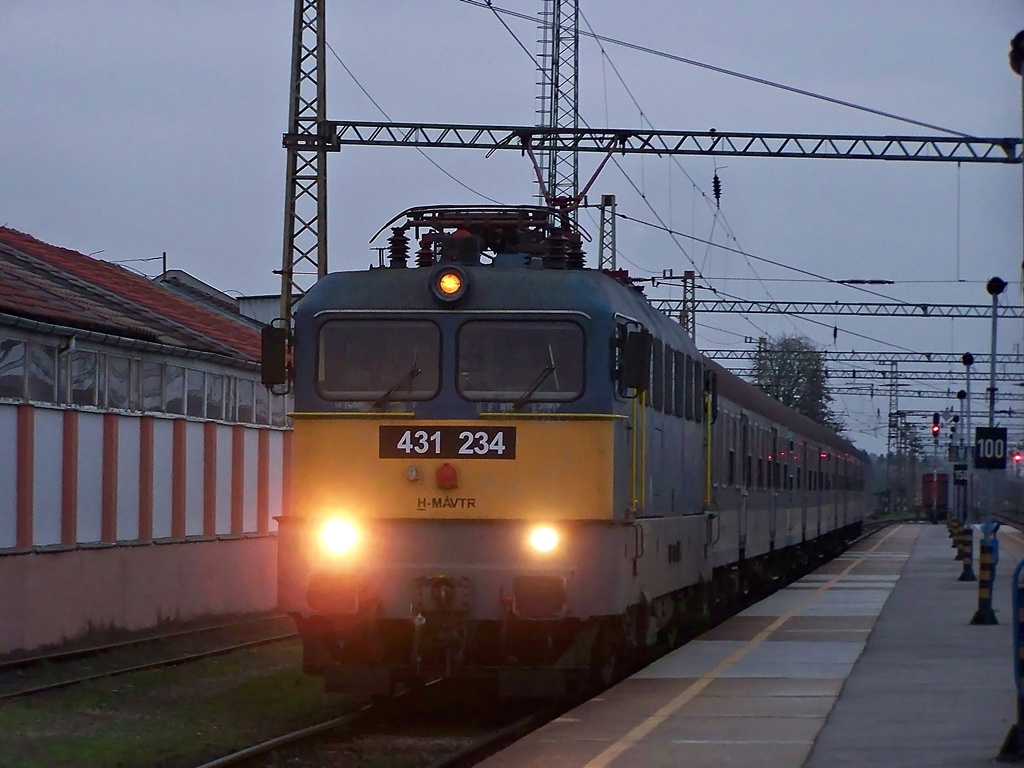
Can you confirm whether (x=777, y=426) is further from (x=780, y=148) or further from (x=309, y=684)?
(x=309, y=684)

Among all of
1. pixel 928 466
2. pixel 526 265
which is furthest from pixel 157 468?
pixel 928 466

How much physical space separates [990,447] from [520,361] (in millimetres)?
13353

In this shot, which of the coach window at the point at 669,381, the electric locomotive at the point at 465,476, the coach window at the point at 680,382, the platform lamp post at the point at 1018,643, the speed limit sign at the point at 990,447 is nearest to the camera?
the platform lamp post at the point at 1018,643

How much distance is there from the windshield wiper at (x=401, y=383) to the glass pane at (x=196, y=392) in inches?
382

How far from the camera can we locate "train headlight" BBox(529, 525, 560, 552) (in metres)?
11.7

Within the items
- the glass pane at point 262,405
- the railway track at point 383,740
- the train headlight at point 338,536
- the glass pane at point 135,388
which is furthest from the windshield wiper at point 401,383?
the glass pane at point 262,405

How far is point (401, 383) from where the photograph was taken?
39.7 feet

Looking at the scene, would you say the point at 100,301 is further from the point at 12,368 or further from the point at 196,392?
the point at 12,368

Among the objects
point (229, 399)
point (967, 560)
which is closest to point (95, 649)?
point (229, 399)

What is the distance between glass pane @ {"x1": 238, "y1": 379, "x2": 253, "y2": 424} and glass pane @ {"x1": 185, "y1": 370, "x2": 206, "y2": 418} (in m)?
1.40

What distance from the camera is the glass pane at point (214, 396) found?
2197 cm

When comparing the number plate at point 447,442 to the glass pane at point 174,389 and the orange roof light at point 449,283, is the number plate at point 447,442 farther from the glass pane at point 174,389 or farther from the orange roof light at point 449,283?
the glass pane at point 174,389

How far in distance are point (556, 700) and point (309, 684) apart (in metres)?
2.80

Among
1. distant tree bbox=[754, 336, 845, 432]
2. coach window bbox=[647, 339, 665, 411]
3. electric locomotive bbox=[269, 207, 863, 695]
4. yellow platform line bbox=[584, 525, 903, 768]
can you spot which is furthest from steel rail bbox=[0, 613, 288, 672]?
distant tree bbox=[754, 336, 845, 432]
